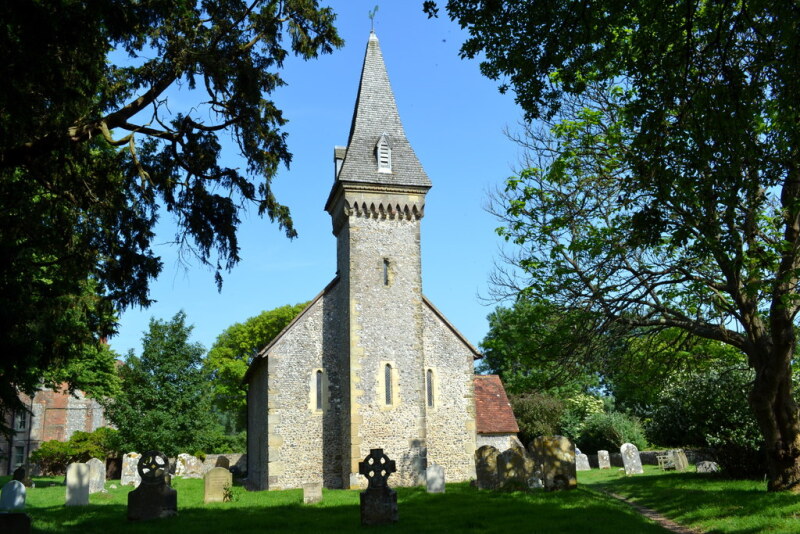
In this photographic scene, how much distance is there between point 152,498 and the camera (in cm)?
1465

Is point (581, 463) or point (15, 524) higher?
point (15, 524)

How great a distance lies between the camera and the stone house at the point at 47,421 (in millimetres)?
A: 44656

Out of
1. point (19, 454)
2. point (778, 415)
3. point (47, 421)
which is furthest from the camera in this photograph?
point (47, 421)

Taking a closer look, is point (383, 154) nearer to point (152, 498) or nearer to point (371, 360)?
point (371, 360)

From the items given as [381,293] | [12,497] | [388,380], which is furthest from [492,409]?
[12,497]

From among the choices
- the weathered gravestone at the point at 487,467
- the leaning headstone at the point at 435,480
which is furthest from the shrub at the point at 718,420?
the leaning headstone at the point at 435,480

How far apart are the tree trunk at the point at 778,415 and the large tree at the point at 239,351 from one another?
122 ft

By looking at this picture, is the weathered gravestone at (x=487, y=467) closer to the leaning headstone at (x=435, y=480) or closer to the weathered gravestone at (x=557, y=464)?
the leaning headstone at (x=435, y=480)

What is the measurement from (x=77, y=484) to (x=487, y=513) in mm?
10708

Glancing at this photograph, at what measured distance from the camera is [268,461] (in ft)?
79.8

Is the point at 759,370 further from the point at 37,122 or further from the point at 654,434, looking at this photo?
the point at 37,122

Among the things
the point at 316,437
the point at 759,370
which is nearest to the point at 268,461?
the point at 316,437

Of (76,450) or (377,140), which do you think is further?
(76,450)

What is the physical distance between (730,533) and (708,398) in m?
10.4
